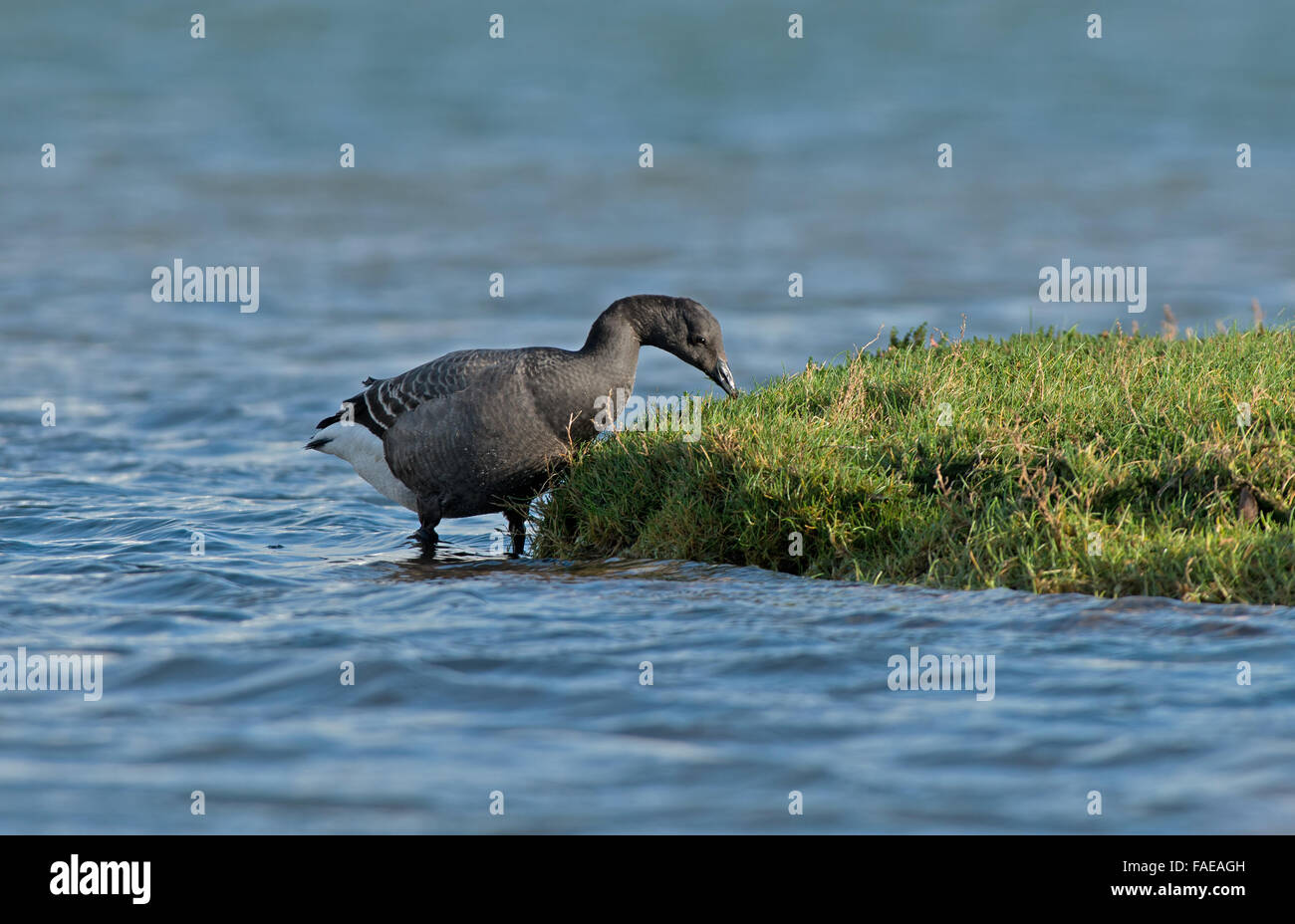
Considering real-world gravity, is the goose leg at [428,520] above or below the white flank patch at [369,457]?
below

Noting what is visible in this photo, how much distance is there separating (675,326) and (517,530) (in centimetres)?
189

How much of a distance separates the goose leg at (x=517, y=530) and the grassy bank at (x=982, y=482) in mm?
370

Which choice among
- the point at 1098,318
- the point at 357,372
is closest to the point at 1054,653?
the point at 357,372

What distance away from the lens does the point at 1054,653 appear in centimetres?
707

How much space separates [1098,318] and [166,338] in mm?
13494

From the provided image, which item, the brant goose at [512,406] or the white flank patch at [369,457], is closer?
the brant goose at [512,406]

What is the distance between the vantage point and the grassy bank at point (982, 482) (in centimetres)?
800

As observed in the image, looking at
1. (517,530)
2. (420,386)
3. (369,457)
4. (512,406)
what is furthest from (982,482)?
(369,457)

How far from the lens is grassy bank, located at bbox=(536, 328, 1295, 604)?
8000 millimetres

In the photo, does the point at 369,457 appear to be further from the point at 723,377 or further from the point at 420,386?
the point at 723,377

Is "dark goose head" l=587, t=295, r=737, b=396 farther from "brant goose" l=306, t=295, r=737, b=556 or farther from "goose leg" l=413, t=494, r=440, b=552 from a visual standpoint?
"goose leg" l=413, t=494, r=440, b=552

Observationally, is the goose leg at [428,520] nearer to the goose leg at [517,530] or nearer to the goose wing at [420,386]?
the goose leg at [517,530]

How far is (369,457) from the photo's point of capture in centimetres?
1077

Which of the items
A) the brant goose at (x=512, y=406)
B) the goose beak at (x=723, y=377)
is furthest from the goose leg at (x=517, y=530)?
the goose beak at (x=723, y=377)
